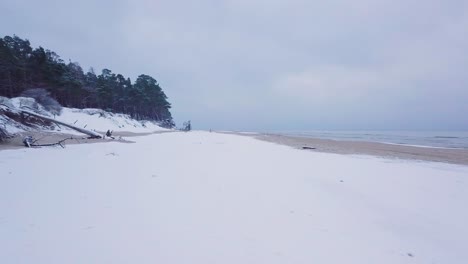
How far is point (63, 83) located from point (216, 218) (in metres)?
36.4

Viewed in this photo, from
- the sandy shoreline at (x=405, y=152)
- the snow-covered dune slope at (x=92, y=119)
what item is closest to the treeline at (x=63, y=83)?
the snow-covered dune slope at (x=92, y=119)

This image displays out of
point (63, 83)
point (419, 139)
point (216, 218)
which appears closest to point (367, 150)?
point (216, 218)

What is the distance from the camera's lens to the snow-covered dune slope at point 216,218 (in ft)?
8.02

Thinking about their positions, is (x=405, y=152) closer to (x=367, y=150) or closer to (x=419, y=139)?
(x=367, y=150)

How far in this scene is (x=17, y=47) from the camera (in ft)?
116

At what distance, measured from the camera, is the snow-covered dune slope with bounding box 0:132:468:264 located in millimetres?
2445

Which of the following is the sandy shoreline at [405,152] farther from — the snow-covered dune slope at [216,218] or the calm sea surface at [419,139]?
the snow-covered dune slope at [216,218]

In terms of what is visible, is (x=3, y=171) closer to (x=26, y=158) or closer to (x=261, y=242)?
(x=26, y=158)

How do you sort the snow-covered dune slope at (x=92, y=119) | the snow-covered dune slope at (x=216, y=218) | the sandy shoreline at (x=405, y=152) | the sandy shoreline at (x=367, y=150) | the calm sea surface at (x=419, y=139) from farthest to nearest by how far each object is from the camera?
the calm sea surface at (x=419, y=139) → the snow-covered dune slope at (x=92, y=119) → the sandy shoreline at (x=405, y=152) → the sandy shoreline at (x=367, y=150) → the snow-covered dune slope at (x=216, y=218)

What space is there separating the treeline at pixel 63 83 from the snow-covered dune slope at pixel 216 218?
30076mm

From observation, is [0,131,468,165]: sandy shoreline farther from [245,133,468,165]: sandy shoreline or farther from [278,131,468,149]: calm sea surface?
[278,131,468,149]: calm sea surface

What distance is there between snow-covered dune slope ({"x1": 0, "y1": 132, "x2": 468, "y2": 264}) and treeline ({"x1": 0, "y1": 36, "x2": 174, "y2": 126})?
3008 centimetres

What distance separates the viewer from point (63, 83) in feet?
104

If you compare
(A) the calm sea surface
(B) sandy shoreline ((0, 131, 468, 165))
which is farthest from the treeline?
(A) the calm sea surface
